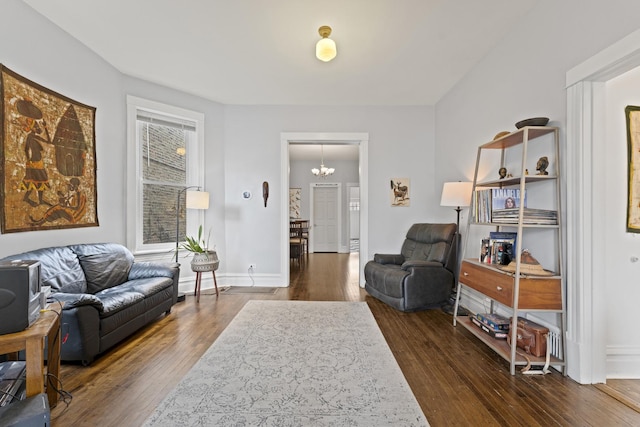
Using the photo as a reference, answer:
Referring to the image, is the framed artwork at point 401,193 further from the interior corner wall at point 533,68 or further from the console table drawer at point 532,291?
the console table drawer at point 532,291

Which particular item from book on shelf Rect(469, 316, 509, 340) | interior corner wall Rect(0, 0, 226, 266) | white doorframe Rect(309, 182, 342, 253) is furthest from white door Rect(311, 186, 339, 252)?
book on shelf Rect(469, 316, 509, 340)

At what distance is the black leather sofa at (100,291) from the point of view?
2.13 meters

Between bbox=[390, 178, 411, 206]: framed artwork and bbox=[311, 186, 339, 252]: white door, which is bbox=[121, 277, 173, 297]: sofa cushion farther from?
bbox=[311, 186, 339, 252]: white door

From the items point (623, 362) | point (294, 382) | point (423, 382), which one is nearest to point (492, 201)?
point (623, 362)

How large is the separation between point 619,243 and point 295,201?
734 centimetres

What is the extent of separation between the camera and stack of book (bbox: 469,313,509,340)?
237 cm

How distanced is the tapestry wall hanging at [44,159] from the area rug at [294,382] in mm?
1977

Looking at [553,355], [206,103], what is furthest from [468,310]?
[206,103]

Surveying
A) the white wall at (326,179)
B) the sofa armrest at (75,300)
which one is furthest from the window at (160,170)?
the white wall at (326,179)

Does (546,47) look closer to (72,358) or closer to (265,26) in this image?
(265,26)

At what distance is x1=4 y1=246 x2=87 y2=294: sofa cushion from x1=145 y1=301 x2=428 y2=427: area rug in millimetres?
1398

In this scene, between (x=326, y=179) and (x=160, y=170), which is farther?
(x=326, y=179)

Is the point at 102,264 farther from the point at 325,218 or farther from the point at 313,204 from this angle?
the point at 325,218

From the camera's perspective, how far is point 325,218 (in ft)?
29.5
